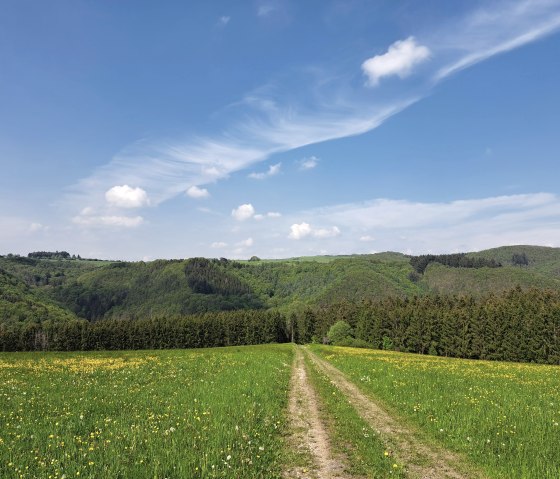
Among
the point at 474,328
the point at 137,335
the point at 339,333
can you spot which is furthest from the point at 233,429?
the point at 137,335

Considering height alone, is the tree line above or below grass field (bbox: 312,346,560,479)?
below

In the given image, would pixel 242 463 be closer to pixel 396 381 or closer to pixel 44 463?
pixel 44 463

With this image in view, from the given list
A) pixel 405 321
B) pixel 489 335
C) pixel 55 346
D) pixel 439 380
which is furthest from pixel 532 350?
pixel 55 346

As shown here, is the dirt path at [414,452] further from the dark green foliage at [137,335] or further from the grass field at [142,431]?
the dark green foliage at [137,335]

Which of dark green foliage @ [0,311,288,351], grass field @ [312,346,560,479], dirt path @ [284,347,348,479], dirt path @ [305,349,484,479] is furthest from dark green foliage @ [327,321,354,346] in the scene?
dirt path @ [305,349,484,479]

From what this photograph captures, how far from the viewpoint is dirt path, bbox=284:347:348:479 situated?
9867mm

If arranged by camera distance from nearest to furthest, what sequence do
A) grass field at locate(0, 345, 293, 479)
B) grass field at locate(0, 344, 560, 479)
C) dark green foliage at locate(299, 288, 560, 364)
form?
grass field at locate(0, 345, 293, 479) → grass field at locate(0, 344, 560, 479) → dark green foliage at locate(299, 288, 560, 364)

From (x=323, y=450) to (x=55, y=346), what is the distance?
154 m

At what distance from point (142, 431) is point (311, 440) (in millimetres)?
5556

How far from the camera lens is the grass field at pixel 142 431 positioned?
918 centimetres

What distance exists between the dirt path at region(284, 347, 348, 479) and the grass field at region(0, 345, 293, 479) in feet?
1.83

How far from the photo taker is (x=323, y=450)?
11609 millimetres

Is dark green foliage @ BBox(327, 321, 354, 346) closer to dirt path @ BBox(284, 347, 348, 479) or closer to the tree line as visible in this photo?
the tree line

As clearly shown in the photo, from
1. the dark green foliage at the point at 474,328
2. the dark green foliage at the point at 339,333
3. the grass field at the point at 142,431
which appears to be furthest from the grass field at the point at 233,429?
A: the dark green foliage at the point at 339,333
